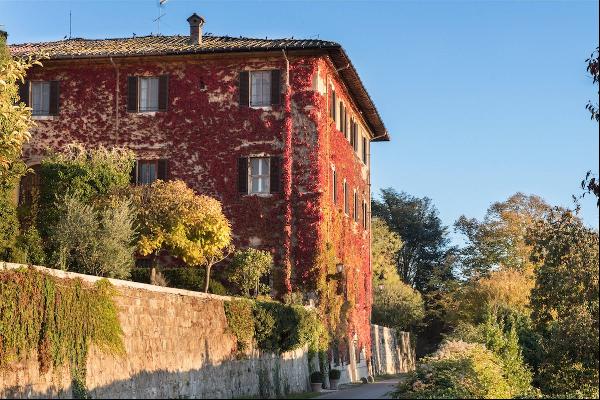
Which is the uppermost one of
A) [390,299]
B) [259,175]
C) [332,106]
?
[332,106]

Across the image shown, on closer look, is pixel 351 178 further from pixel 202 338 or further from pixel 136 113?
pixel 202 338

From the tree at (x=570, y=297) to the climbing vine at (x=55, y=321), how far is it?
35.2 ft

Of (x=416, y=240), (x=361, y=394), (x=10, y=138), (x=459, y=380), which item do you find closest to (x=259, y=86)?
(x=361, y=394)

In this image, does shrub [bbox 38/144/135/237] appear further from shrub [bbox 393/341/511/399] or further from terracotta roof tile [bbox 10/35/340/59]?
shrub [bbox 393/341/511/399]

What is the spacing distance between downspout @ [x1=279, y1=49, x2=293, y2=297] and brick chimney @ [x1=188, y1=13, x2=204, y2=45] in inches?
150

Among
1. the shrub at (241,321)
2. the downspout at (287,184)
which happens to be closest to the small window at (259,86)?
the downspout at (287,184)

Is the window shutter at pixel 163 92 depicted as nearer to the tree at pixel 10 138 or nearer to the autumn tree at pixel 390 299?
the tree at pixel 10 138

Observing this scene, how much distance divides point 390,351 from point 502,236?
52.5ft

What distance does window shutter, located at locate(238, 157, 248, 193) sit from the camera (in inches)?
1326

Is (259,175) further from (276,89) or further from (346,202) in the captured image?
(346,202)

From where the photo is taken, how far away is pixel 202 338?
22906mm

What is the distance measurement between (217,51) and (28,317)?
1934cm

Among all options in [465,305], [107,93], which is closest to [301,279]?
[107,93]

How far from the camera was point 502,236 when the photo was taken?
66125 millimetres
